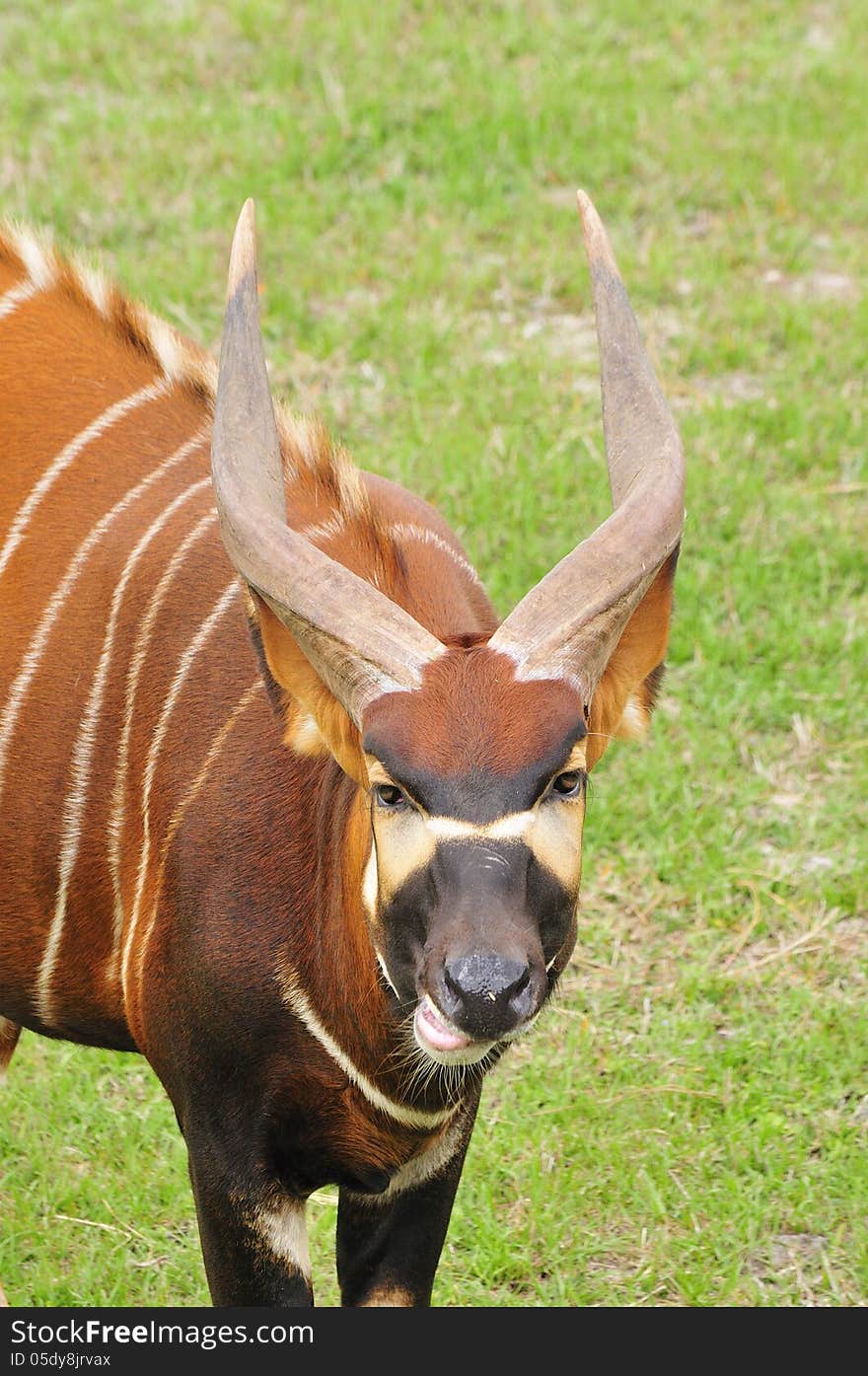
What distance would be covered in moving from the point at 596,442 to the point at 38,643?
322 cm

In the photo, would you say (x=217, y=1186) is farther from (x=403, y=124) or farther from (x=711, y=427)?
(x=403, y=124)

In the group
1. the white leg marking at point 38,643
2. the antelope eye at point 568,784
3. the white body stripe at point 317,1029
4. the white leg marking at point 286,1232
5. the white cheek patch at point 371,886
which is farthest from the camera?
the white leg marking at point 38,643

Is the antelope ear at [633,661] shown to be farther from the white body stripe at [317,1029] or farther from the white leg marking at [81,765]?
the white leg marking at [81,765]

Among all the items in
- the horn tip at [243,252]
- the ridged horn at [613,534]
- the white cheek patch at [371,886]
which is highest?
the horn tip at [243,252]

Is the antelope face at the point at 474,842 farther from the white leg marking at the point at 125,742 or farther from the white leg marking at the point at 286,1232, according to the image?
the white leg marking at the point at 125,742

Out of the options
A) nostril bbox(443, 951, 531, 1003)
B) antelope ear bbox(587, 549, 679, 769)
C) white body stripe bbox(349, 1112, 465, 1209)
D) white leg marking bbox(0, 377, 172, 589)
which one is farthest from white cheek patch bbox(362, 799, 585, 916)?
white leg marking bbox(0, 377, 172, 589)

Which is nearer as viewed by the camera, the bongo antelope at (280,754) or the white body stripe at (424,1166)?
the bongo antelope at (280,754)

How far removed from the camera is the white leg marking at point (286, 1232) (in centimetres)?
332

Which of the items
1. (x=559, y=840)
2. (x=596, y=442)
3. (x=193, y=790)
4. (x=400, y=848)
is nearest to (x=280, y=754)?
(x=193, y=790)

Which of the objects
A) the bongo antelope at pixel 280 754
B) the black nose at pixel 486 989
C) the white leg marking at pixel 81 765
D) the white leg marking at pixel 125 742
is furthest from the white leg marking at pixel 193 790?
the black nose at pixel 486 989

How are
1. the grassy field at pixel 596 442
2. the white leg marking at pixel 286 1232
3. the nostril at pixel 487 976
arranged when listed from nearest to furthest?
the nostril at pixel 487 976 < the white leg marking at pixel 286 1232 < the grassy field at pixel 596 442

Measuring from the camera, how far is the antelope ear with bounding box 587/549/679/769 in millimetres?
3227

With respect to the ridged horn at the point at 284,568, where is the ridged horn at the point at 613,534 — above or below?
below

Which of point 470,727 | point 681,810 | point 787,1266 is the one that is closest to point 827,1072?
point 787,1266
